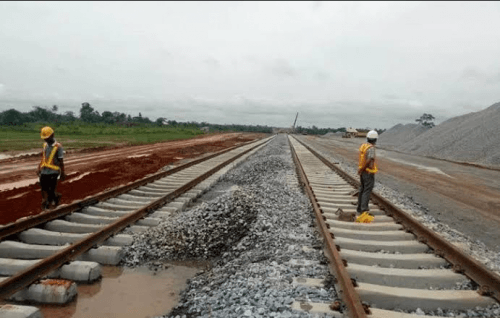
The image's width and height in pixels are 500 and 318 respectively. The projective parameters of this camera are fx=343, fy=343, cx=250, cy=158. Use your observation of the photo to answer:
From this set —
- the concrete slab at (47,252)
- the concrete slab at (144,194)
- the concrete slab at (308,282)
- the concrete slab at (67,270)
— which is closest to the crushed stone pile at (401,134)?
the concrete slab at (144,194)

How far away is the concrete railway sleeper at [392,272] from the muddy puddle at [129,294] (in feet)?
5.98

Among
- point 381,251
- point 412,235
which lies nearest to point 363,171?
point 412,235

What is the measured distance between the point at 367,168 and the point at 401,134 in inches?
2492

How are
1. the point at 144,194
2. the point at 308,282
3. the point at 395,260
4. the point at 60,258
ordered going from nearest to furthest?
the point at 308,282, the point at 60,258, the point at 395,260, the point at 144,194

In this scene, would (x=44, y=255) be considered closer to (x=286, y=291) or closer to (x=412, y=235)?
(x=286, y=291)

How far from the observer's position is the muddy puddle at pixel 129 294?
3703 mm

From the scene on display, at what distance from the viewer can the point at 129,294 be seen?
13.5ft

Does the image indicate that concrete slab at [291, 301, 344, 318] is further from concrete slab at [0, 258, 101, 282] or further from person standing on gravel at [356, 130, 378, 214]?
person standing on gravel at [356, 130, 378, 214]

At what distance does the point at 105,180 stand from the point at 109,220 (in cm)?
727

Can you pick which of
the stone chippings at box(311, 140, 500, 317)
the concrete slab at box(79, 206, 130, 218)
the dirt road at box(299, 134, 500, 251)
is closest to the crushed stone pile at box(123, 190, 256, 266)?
the concrete slab at box(79, 206, 130, 218)

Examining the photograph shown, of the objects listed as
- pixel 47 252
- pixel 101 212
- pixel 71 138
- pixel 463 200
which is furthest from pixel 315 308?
pixel 71 138

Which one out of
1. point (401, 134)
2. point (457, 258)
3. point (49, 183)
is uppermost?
point (401, 134)

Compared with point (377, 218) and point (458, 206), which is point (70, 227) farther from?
point (458, 206)

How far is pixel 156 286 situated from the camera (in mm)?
4367
